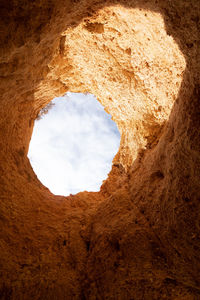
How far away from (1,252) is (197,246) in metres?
2.44

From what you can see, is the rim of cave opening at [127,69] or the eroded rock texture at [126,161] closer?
the eroded rock texture at [126,161]

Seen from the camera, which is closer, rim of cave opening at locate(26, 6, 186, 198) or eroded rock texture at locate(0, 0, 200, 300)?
eroded rock texture at locate(0, 0, 200, 300)

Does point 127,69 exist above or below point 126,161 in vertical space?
above

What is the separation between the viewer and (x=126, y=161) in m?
5.02

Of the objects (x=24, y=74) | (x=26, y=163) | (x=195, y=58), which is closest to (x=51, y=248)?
(x=26, y=163)

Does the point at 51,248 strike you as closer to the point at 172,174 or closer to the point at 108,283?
the point at 108,283

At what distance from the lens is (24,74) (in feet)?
9.44

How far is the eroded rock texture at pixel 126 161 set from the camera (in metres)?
2.45

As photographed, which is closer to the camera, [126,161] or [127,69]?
[127,69]

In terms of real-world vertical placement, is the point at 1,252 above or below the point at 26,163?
below

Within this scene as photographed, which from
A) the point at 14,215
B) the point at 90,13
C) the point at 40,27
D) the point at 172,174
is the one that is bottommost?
the point at 14,215

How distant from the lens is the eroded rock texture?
2.45 metres

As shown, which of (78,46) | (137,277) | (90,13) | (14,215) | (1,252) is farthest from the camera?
(78,46)

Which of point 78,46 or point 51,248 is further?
point 78,46
